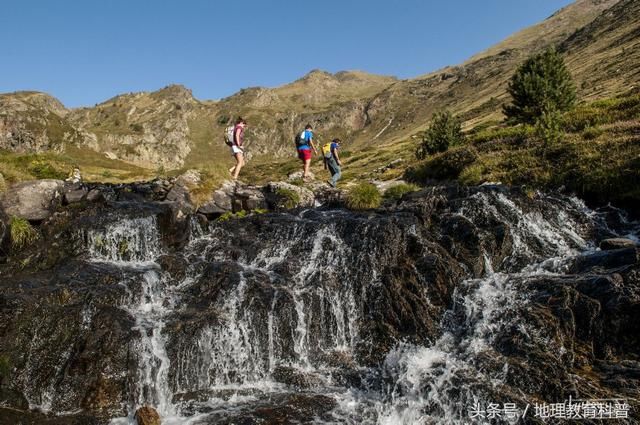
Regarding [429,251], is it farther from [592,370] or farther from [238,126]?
[238,126]

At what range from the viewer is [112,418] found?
11.9 meters

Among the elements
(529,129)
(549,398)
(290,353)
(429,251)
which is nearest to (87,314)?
(290,353)

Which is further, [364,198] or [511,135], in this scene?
[511,135]

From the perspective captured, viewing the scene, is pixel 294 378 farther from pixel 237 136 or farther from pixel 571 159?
pixel 571 159

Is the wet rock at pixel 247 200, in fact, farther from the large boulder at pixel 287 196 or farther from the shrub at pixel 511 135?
the shrub at pixel 511 135

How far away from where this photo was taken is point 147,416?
37.6ft

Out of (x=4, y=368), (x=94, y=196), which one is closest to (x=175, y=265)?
(x=4, y=368)

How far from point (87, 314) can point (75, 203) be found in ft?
30.0

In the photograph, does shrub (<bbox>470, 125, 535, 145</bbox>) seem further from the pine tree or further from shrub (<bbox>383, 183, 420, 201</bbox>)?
the pine tree

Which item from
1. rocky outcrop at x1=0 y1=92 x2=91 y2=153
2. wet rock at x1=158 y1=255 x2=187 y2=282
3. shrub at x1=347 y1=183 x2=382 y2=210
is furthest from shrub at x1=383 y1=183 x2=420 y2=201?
rocky outcrop at x1=0 y1=92 x2=91 y2=153

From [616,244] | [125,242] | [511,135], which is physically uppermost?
[511,135]

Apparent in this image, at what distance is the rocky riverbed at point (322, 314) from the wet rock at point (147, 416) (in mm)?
531

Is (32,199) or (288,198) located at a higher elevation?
(32,199)

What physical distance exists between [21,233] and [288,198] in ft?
40.5
